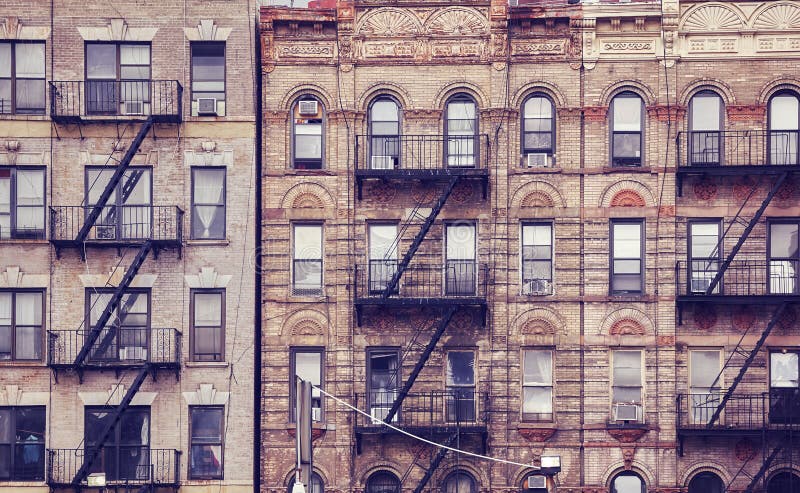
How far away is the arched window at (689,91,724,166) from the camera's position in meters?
32.0

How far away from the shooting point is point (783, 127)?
32156 millimetres

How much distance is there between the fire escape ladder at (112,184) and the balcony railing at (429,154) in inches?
211

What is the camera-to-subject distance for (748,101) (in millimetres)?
32062

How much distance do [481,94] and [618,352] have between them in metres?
7.37

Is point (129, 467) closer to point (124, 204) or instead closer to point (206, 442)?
point (206, 442)

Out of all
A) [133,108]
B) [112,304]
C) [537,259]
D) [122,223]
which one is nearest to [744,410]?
[537,259]

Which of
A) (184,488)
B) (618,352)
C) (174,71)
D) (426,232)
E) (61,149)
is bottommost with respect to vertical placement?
(184,488)

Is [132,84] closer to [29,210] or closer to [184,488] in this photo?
[29,210]

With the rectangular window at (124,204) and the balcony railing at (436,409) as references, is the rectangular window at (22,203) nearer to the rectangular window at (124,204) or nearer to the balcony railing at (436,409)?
the rectangular window at (124,204)

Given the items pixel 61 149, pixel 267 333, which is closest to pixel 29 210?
pixel 61 149

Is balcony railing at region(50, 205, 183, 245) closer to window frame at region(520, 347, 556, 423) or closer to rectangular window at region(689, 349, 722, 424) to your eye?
window frame at region(520, 347, 556, 423)

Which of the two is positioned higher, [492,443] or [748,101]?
[748,101]

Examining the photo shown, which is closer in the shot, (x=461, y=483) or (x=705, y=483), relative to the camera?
(x=705, y=483)

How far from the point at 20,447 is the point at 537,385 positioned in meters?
13.0
